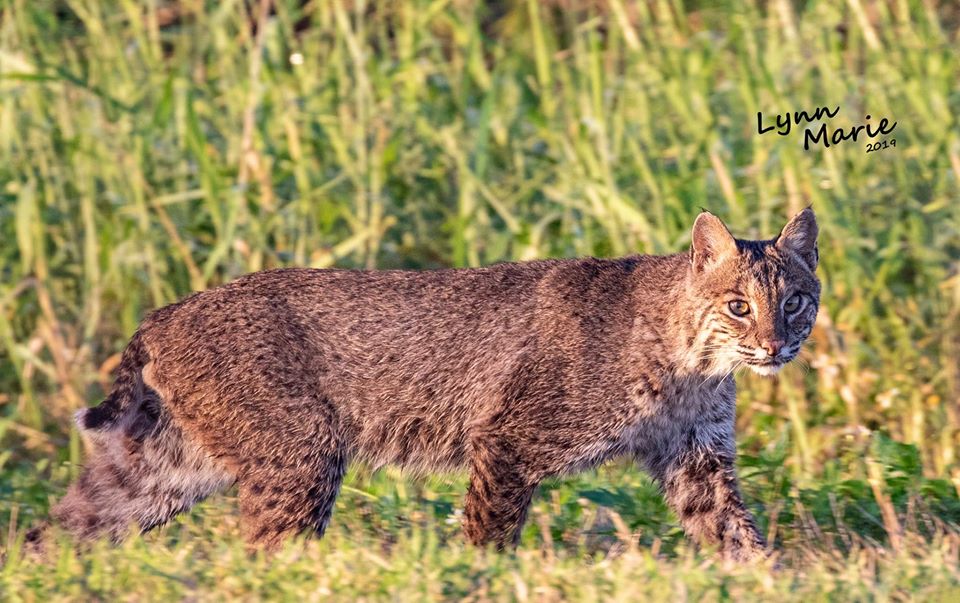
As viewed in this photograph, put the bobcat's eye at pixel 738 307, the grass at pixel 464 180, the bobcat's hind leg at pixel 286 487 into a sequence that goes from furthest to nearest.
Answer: the grass at pixel 464 180, the bobcat's eye at pixel 738 307, the bobcat's hind leg at pixel 286 487

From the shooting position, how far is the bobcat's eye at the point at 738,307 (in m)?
5.28

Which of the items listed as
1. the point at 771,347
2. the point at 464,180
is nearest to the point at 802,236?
the point at 771,347

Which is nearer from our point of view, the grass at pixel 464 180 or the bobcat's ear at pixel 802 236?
the bobcat's ear at pixel 802 236

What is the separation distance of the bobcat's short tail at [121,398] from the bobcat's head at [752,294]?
6.61ft

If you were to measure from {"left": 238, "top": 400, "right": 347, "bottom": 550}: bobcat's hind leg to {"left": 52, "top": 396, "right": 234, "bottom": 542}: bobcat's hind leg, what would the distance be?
227mm

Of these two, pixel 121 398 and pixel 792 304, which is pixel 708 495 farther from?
pixel 121 398

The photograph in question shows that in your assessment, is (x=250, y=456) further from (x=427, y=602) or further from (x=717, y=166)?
(x=717, y=166)

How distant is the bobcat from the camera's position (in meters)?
5.21

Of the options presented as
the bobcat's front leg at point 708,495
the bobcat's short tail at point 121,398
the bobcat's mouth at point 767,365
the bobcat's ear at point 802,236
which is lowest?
the bobcat's front leg at point 708,495

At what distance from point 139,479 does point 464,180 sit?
2860 mm

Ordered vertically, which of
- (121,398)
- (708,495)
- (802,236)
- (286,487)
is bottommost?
(708,495)

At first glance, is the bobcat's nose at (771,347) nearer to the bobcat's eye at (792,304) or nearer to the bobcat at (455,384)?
the bobcat at (455,384)

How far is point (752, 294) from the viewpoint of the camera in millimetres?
5250

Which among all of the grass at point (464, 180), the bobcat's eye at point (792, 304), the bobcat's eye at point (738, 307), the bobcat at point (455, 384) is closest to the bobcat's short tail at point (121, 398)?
the bobcat at point (455, 384)
